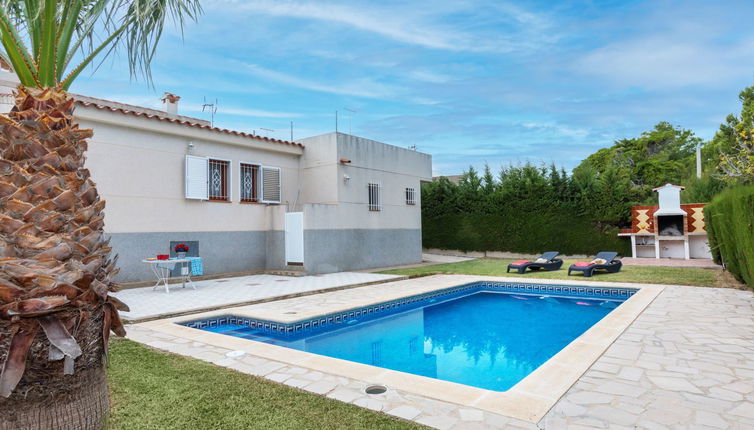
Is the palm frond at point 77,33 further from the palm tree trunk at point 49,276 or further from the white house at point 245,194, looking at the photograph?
the white house at point 245,194

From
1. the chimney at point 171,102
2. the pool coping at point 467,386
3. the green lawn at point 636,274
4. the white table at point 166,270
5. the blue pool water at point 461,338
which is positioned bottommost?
the blue pool water at point 461,338

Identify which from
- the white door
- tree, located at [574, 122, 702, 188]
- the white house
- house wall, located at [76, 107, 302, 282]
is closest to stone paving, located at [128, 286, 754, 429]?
house wall, located at [76, 107, 302, 282]

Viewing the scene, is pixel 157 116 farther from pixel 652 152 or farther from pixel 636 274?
pixel 652 152

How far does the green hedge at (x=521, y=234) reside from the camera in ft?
73.7

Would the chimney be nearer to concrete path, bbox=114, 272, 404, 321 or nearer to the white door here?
the white door

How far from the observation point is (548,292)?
13508 mm

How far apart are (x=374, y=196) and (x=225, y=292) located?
30.4 feet

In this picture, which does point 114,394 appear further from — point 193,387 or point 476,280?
point 476,280

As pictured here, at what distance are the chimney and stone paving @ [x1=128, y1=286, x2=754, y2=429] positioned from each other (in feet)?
49.6

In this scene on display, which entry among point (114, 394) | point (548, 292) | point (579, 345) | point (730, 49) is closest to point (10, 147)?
point (114, 394)

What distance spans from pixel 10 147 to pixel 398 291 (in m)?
10.8

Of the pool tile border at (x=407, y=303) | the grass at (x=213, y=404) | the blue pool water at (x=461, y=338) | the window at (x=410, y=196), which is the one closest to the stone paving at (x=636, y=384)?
the grass at (x=213, y=404)

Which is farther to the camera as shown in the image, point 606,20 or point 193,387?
point 606,20

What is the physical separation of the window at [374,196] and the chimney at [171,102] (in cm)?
1003
